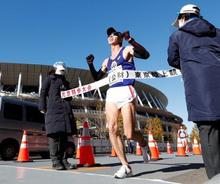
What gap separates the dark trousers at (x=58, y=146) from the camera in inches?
229

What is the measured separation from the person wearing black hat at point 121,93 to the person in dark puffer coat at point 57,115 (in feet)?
4.68

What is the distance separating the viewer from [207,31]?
2873 millimetres

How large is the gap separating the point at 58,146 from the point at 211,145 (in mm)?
3675

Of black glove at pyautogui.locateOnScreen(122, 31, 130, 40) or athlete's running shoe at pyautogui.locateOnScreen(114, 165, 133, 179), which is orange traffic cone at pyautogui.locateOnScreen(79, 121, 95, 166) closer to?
athlete's running shoe at pyautogui.locateOnScreen(114, 165, 133, 179)

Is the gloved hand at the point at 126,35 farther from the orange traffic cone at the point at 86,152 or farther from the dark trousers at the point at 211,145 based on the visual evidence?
the orange traffic cone at the point at 86,152

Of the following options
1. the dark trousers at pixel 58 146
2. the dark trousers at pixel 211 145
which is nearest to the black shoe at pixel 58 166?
the dark trousers at pixel 58 146

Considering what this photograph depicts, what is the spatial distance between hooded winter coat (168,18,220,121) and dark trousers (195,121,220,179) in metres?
0.08

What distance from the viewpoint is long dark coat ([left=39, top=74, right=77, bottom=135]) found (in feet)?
19.4

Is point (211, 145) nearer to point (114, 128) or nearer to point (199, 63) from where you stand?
point (199, 63)

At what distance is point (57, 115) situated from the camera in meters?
5.95

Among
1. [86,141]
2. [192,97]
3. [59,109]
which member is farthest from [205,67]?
[86,141]

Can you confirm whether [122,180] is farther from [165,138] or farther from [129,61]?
[165,138]

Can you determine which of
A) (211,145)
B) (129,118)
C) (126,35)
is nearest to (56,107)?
(129,118)

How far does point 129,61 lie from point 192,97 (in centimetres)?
213
